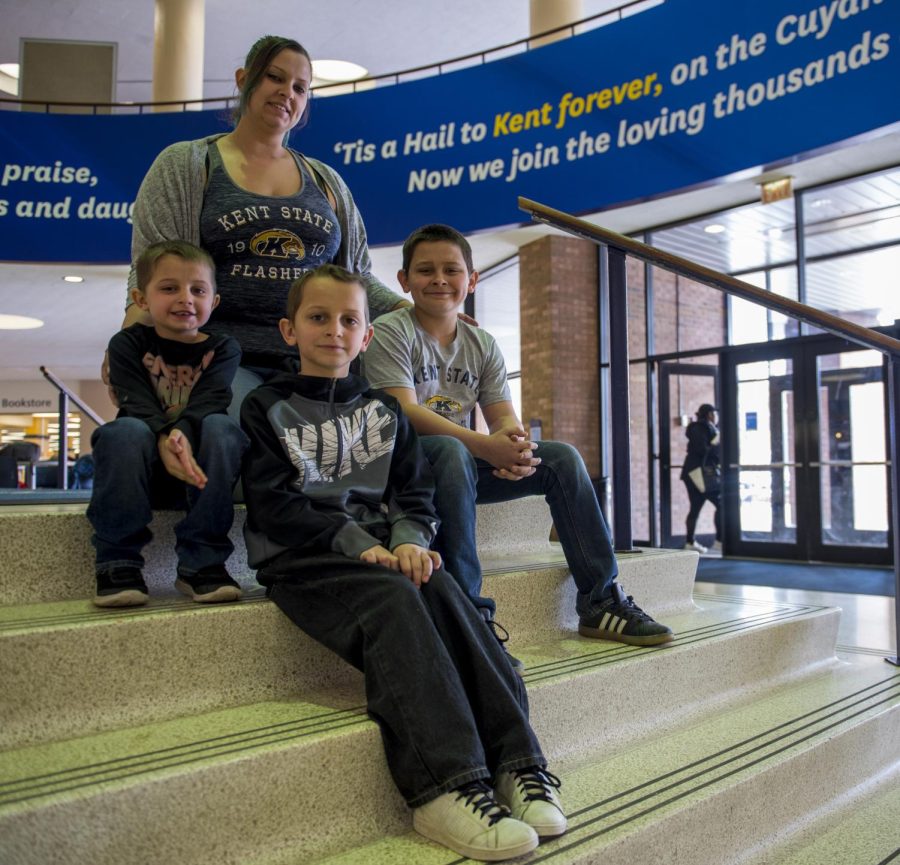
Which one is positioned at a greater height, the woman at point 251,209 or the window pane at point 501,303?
the window pane at point 501,303

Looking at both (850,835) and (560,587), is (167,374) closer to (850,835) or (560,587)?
(560,587)

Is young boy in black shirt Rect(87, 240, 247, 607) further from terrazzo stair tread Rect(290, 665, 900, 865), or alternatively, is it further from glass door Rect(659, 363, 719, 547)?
glass door Rect(659, 363, 719, 547)

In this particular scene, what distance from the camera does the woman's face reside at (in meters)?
1.80

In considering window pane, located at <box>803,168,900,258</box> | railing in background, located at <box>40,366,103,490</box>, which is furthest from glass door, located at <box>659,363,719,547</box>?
railing in background, located at <box>40,366,103,490</box>

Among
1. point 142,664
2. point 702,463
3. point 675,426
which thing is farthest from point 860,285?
point 142,664

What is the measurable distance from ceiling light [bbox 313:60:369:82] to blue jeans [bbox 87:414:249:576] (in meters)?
6.90

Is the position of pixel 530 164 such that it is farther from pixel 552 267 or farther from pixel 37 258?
pixel 552 267

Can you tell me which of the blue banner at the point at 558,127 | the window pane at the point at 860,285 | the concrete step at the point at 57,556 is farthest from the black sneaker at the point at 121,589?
the window pane at the point at 860,285

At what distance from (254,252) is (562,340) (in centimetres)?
635

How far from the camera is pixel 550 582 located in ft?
6.40

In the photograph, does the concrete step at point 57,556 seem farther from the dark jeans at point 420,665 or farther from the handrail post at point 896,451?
the handrail post at point 896,451

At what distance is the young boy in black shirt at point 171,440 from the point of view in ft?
4.76

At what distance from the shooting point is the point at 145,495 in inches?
57.7

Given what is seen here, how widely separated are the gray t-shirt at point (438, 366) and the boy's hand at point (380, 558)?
23.3 inches
